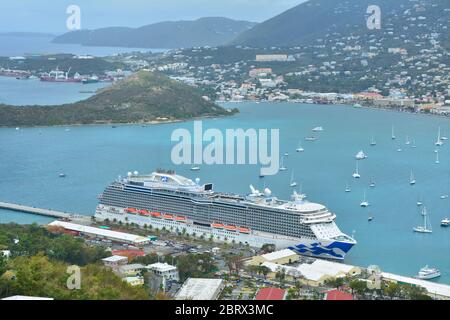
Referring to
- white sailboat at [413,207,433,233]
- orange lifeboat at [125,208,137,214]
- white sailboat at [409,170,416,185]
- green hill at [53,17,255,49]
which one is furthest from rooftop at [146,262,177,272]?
green hill at [53,17,255,49]

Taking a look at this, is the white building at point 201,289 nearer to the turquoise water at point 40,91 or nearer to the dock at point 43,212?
the dock at point 43,212

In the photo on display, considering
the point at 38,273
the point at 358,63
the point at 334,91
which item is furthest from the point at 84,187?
the point at 358,63

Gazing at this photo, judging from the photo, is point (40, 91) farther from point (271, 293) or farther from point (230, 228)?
Answer: point (271, 293)

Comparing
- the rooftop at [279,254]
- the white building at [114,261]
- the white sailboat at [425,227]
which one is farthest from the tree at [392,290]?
the white sailboat at [425,227]

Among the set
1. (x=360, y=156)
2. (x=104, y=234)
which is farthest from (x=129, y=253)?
(x=360, y=156)

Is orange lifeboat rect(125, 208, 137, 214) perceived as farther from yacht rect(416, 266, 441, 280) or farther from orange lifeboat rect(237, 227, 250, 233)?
yacht rect(416, 266, 441, 280)

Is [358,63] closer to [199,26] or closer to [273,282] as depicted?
[273,282]

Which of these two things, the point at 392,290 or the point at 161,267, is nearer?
the point at 392,290
